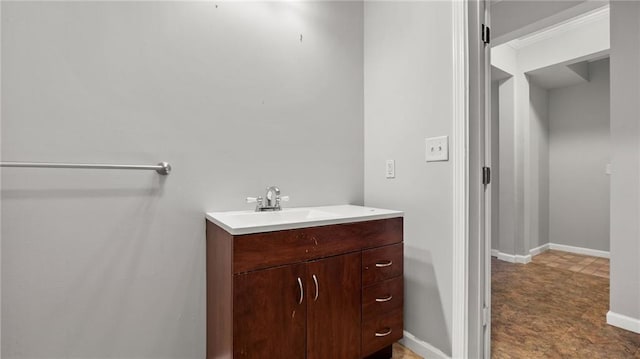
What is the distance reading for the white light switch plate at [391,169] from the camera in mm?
1706

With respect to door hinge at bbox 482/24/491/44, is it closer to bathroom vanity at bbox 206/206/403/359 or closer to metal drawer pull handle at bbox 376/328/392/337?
bathroom vanity at bbox 206/206/403/359

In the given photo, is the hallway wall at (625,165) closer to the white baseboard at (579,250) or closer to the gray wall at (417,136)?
the gray wall at (417,136)

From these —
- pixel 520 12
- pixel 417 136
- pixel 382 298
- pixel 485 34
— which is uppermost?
pixel 520 12

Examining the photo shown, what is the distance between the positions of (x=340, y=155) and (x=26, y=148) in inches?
57.1

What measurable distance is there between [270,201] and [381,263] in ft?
2.09

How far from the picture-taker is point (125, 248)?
1216 mm

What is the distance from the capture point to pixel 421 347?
1.53 m

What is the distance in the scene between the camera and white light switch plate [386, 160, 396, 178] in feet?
5.60

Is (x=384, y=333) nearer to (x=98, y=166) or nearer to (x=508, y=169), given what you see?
(x=98, y=166)

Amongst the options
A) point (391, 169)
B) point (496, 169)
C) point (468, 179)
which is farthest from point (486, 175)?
point (496, 169)

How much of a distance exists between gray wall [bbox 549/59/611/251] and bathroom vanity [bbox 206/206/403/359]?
12.1 ft

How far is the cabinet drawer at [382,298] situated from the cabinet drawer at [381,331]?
28 millimetres

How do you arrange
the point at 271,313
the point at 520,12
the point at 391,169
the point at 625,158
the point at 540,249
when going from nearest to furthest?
the point at 271,313, the point at 391,169, the point at 625,158, the point at 520,12, the point at 540,249

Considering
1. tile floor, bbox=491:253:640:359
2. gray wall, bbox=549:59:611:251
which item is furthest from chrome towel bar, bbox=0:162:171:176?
gray wall, bbox=549:59:611:251
